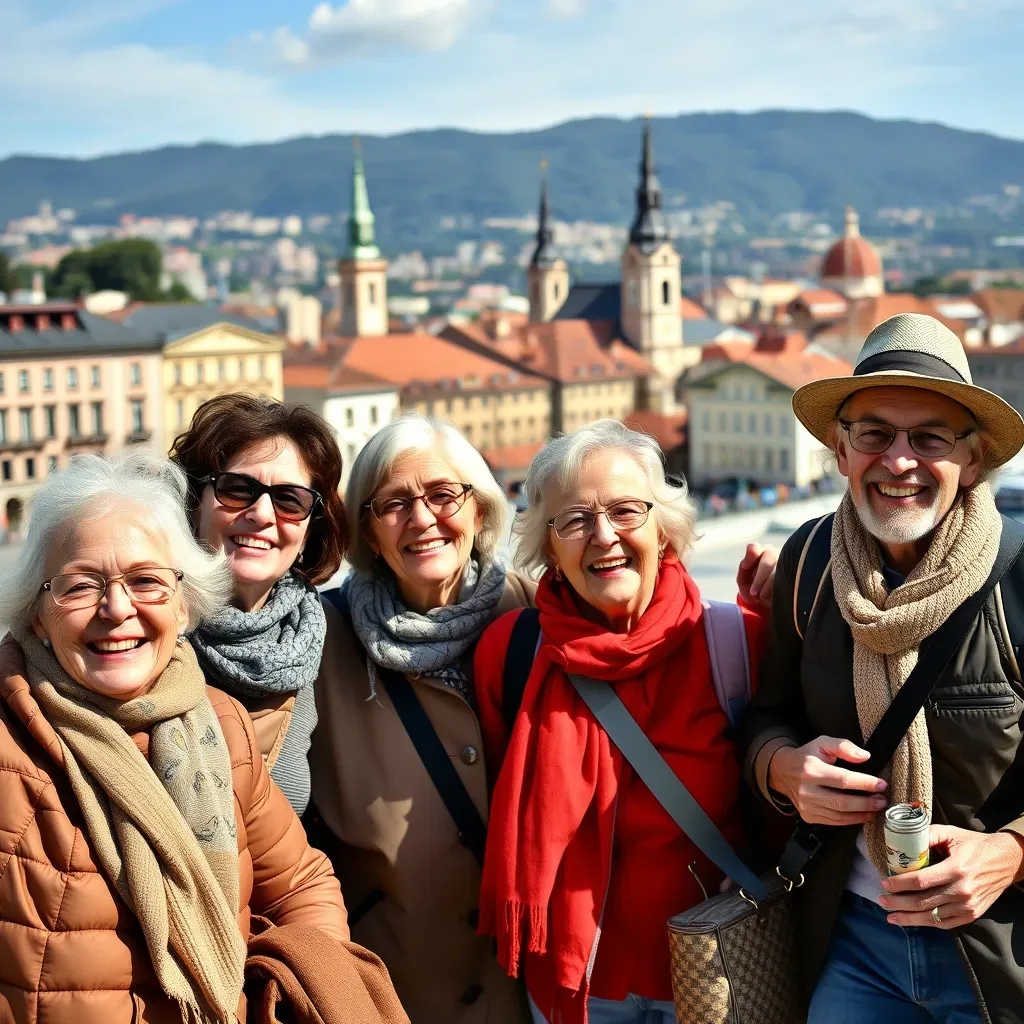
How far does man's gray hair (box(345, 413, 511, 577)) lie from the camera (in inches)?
109

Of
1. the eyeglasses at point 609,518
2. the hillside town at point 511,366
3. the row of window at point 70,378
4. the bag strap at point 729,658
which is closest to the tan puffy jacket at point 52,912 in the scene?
the eyeglasses at point 609,518

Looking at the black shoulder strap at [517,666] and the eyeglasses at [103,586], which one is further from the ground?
the eyeglasses at [103,586]

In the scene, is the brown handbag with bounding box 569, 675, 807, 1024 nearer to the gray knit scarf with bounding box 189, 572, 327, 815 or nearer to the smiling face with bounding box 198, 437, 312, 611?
the gray knit scarf with bounding box 189, 572, 327, 815

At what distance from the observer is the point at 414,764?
2.66 m

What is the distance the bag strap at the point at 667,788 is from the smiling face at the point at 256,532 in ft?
1.94

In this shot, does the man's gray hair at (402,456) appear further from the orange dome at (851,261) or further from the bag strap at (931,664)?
the orange dome at (851,261)

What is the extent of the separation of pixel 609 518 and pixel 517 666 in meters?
0.30

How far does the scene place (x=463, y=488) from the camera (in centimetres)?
278

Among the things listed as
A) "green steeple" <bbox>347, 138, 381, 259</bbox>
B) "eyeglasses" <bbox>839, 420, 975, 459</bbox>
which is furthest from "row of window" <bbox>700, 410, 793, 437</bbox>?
"eyeglasses" <bbox>839, 420, 975, 459</bbox>

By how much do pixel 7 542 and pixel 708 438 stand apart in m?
27.8

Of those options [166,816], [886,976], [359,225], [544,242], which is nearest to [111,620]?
[166,816]

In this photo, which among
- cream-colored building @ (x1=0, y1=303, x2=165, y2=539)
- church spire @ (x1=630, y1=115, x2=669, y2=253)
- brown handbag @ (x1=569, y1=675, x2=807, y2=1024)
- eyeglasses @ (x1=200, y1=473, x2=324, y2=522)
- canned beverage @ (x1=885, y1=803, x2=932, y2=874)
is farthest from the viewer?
church spire @ (x1=630, y1=115, x2=669, y2=253)

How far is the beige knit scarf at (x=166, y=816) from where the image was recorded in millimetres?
2062

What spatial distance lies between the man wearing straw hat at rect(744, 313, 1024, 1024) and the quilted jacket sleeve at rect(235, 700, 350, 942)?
0.68m
